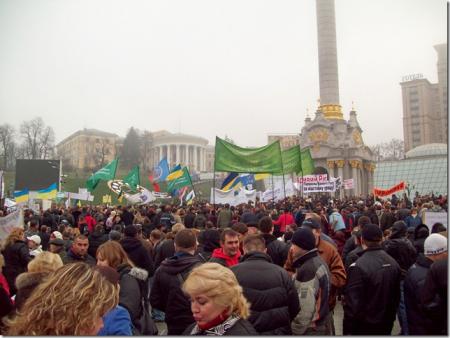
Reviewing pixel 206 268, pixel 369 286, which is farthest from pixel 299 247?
pixel 206 268

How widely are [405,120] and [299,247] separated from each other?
104 metres

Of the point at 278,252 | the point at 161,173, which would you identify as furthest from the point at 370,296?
the point at 161,173

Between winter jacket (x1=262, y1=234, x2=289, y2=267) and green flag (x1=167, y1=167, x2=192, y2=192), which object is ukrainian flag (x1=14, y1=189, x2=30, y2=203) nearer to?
green flag (x1=167, y1=167, x2=192, y2=192)

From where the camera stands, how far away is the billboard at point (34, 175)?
20859 millimetres

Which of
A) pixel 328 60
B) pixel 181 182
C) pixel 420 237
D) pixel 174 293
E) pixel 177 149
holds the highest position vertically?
pixel 328 60

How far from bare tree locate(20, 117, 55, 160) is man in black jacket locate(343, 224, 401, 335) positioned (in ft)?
215

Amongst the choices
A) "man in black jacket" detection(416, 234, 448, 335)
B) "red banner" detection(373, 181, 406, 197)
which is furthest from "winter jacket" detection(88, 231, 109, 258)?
"red banner" detection(373, 181, 406, 197)

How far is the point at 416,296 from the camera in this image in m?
4.60

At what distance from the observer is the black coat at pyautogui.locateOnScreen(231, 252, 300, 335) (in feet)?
12.7

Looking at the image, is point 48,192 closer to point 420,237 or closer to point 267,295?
point 420,237

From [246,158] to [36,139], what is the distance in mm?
59884

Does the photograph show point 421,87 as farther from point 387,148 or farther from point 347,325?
point 347,325

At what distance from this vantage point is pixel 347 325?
5.05 meters

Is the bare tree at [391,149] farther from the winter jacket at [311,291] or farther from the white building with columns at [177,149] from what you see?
the winter jacket at [311,291]
